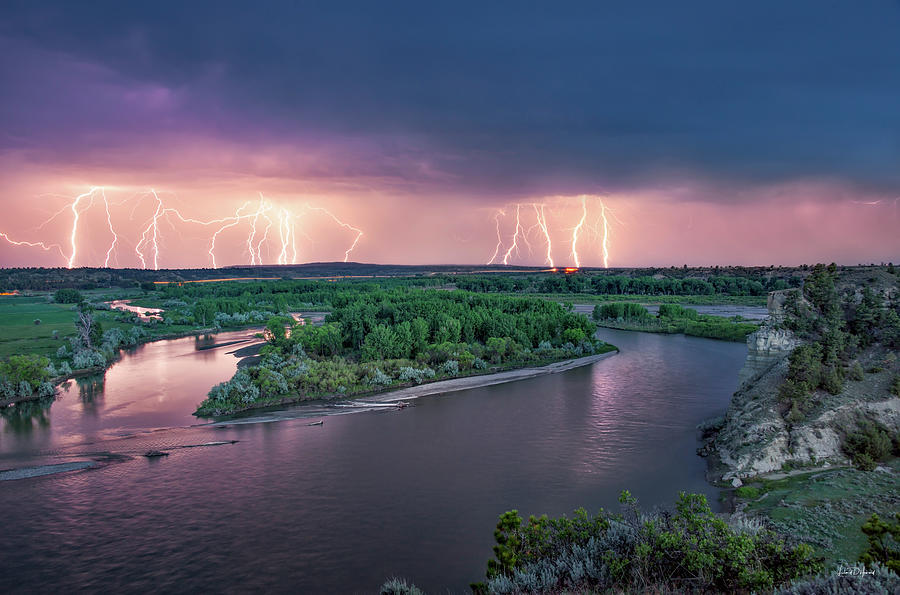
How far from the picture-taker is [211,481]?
20.8 metres

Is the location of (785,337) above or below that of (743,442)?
above

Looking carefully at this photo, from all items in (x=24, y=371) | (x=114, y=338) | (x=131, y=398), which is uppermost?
(x=24, y=371)

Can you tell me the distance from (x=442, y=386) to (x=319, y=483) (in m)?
16.7

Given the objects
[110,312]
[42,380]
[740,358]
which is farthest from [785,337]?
[110,312]

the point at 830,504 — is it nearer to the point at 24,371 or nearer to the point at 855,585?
the point at 855,585

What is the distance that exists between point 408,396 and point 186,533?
1802cm

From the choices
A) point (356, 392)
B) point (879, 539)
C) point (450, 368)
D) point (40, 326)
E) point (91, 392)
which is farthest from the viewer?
point (40, 326)

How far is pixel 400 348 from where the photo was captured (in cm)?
4206

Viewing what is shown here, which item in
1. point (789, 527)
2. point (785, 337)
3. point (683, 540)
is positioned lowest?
point (789, 527)

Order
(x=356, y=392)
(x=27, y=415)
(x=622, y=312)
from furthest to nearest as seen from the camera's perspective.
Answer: (x=622, y=312) < (x=356, y=392) < (x=27, y=415)

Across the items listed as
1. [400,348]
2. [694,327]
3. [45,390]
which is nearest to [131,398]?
[45,390]

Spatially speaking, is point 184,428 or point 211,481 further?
point 184,428

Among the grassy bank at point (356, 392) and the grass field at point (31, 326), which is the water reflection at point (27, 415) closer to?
the grassy bank at point (356, 392)

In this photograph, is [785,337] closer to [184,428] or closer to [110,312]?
[184,428]
